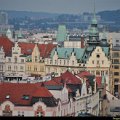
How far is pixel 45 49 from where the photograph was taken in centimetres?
852

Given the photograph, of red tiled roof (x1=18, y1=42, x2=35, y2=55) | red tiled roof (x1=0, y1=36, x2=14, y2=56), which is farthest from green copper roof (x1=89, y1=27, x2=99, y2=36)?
red tiled roof (x1=0, y1=36, x2=14, y2=56)

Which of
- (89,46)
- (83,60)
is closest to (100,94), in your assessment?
(83,60)

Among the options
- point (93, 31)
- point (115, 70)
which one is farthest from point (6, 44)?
point (115, 70)

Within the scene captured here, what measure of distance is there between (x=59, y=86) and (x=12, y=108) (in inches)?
37.7

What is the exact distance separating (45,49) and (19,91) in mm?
4091

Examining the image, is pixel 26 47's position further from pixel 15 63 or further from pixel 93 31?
pixel 15 63

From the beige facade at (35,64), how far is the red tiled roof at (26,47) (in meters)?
0.06

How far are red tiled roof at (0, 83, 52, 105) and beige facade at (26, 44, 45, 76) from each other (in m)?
2.13

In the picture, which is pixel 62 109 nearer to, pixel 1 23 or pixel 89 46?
pixel 1 23

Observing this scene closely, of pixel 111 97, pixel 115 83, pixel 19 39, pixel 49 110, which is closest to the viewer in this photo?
pixel 49 110

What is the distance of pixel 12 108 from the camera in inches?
163

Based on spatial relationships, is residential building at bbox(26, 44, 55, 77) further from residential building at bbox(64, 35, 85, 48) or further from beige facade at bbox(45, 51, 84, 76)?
residential building at bbox(64, 35, 85, 48)

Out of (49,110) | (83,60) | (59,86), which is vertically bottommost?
(49,110)

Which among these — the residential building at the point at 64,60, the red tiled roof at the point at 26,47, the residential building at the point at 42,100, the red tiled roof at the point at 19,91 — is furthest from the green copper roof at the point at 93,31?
the red tiled roof at the point at 19,91
